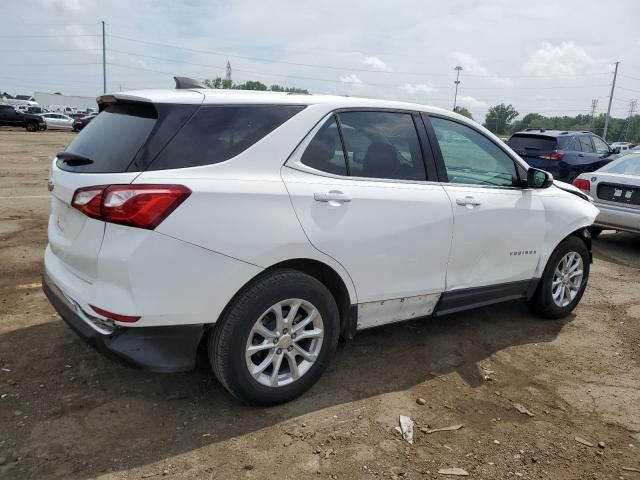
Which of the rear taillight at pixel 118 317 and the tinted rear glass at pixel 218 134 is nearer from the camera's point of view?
the rear taillight at pixel 118 317

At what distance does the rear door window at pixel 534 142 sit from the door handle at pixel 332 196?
969cm

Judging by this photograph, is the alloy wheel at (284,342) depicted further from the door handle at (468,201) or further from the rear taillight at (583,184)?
the rear taillight at (583,184)

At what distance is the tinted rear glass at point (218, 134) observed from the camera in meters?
2.61

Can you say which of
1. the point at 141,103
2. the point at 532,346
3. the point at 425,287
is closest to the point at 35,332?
the point at 141,103

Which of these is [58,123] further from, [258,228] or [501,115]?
[501,115]

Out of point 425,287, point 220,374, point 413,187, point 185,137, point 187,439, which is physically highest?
point 185,137

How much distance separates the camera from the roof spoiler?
10.9ft

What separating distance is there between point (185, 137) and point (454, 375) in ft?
7.90

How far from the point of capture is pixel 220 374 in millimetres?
2768

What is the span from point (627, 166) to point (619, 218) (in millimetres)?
1048

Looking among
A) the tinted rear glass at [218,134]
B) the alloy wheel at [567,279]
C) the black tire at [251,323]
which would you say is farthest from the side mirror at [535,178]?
the tinted rear glass at [218,134]

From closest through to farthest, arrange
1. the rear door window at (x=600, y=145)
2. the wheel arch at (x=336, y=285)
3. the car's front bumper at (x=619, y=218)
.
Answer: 1. the wheel arch at (x=336, y=285)
2. the car's front bumper at (x=619, y=218)
3. the rear door window at (x=600, y=145)

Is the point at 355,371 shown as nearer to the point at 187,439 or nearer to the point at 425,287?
the point at 425,287

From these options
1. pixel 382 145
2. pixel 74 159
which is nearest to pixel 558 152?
pixel 382 145
